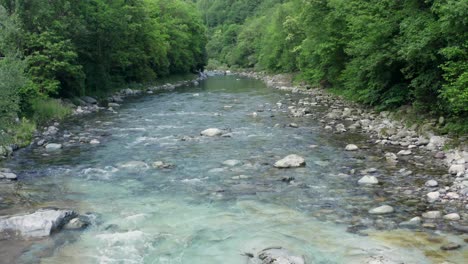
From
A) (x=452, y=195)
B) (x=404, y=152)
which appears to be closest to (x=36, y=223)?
(x=452, y=195)

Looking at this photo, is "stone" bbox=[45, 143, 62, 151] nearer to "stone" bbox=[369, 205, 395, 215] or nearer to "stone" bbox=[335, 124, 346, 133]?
"stone" bbox=[335, 124, 346, 133]

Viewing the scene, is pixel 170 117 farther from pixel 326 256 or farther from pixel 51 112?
pixel 326 256

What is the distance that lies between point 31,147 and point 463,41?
16676 mm

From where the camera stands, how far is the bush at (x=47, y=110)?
23562 mm

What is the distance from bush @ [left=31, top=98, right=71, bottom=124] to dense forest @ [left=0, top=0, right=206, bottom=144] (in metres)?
0.06

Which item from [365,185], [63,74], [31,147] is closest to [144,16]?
[63,74]

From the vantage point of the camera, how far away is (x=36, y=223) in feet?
32.9

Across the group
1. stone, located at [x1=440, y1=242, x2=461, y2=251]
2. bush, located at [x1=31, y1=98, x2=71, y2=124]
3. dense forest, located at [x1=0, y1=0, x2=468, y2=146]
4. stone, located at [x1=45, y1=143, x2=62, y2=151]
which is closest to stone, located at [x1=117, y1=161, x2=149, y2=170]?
dense forest, located at [x1=0, y1=0, x2=468, y2=146]

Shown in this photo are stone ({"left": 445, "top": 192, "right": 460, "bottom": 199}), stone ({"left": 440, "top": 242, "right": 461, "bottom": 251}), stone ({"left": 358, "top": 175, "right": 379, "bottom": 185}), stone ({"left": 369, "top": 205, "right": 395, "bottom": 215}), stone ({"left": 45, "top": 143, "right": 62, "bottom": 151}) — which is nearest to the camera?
stone ({"left": 440, "top": 242, "right": 461, "bottom": 251})

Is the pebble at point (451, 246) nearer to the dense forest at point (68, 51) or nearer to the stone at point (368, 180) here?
the stone at point (368, 180)

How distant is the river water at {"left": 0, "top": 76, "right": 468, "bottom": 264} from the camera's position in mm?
9109

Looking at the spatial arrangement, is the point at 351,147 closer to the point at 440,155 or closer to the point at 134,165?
the point at 440,155

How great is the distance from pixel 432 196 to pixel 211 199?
566 cm

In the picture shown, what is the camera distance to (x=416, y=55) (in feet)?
58.5
